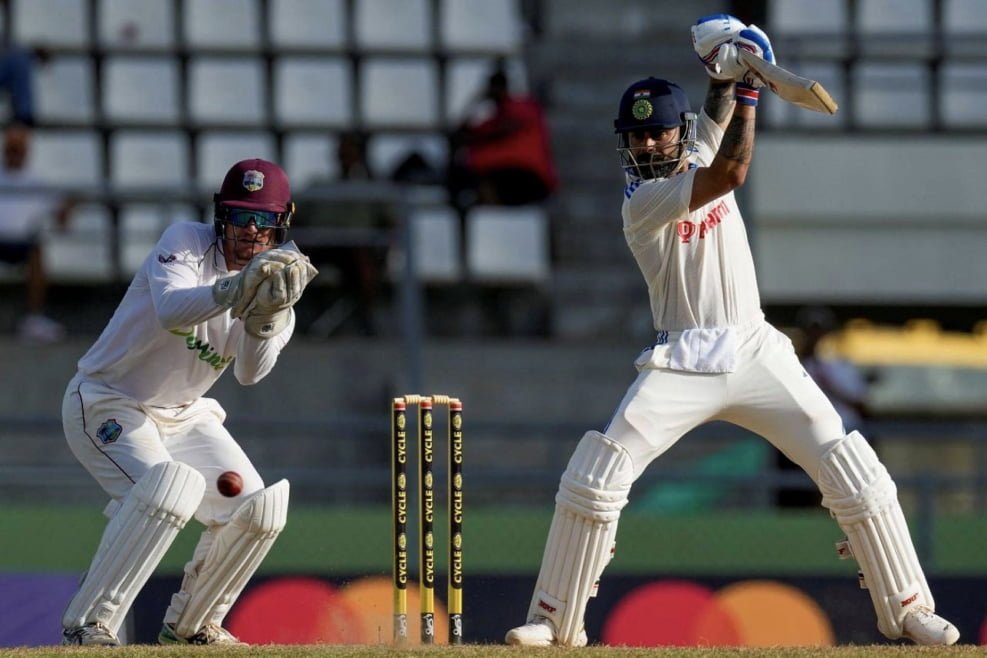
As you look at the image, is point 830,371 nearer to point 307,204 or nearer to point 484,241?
point 484,241

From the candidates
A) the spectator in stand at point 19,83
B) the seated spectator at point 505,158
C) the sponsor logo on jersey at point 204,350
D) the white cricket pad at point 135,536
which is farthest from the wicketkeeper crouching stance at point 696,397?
the spectator in stand at point 19,83

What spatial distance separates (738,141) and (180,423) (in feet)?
7.24

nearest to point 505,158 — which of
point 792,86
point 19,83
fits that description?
point 19,83

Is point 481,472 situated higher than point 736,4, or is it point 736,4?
point 736,4

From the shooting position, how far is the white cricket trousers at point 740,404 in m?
6.10

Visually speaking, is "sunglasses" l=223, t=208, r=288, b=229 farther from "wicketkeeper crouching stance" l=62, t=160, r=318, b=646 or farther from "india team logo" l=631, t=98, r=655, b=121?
"india team logo" l=631, t=98, r=655, b=121

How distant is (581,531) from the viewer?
6.08 meters

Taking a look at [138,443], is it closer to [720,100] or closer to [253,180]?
[253,180]

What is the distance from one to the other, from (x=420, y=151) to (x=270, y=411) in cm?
219

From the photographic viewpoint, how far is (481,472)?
9578 millimetres

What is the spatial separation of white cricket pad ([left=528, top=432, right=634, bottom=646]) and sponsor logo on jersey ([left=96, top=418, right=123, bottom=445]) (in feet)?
5.03

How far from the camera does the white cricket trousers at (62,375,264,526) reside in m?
6.37

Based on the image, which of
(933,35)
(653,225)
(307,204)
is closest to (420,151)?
(307,204)

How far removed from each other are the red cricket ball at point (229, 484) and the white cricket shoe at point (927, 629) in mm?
2289
